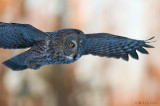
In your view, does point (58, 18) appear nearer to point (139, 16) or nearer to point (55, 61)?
point (139, 16)

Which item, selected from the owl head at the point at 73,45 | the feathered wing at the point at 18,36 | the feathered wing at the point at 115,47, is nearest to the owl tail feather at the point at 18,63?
the feathered wing at the point at 18,36

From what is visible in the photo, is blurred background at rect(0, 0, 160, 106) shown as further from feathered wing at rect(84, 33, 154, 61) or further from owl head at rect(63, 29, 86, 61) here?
owl head at rect(63, 29, 86, 61)

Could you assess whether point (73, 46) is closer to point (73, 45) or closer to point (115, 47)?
point (73, 45)

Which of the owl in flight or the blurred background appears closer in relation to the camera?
the owl in flight

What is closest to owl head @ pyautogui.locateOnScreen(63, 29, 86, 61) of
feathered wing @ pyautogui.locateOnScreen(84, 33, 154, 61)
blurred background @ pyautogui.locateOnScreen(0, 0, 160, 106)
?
feathered wing @ pyautogui.locateOnScreen(84, 33, 154, 61)

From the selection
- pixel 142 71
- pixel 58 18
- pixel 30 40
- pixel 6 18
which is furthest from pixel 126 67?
pixel 30 40

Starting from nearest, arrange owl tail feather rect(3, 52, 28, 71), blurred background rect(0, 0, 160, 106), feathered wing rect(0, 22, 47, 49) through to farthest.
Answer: feathered wing rect(0, 22, 47, 49), owl tail feather rect(3, 52, 28, 71), blurred background rect(0, 0, 160, 106)
